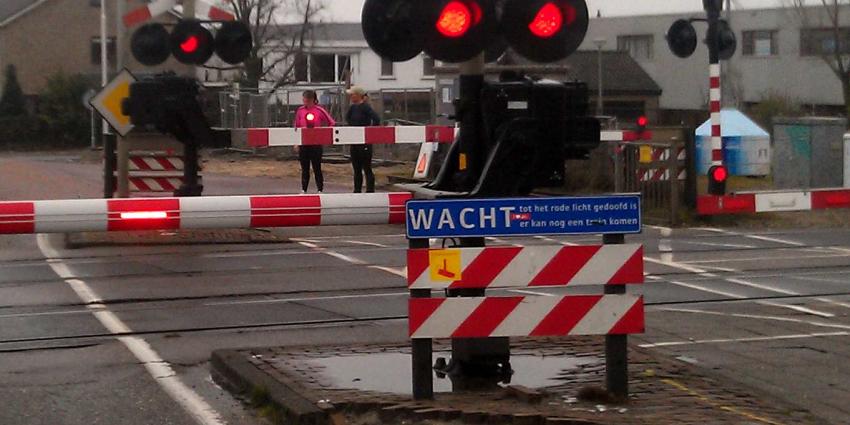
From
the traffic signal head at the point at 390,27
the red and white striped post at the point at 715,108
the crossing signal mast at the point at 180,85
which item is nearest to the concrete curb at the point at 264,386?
the traffic signal head at the point at 390,27

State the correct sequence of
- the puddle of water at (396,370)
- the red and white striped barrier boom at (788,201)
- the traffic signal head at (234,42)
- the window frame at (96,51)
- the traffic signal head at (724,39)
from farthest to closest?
the window frame at (96,51), the traffic signal head at (234,42), the traffic signal head at (724,39), the red and white striped barrier boom at (788,201), the puddle of water at (396,370)

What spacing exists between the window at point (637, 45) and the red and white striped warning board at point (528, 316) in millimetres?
11998

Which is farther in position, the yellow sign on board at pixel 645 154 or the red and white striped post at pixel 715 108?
the yellow sign on board at pixel 645 154

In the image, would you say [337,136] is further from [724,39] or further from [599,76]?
[724,39]

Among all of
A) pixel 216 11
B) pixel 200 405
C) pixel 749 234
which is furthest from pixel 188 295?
pixel 749 234

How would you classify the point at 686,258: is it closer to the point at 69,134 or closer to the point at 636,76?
the point at 636,76

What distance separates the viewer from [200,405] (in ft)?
25.9

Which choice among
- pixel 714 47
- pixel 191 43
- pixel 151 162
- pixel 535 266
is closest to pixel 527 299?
pixel 535 266

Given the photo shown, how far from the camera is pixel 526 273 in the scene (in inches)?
292

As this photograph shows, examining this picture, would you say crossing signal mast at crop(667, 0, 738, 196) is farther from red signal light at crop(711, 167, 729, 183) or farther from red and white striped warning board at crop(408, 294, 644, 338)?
red and white striped warning board at crop(408, 294, 644, 338)

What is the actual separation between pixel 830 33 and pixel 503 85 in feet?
87.5

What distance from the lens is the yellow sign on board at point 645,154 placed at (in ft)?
68.5

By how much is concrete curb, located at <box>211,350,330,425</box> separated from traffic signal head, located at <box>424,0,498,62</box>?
2.04 m

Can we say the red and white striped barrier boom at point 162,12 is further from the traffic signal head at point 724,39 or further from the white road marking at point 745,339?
the white road marking at point 745,339
